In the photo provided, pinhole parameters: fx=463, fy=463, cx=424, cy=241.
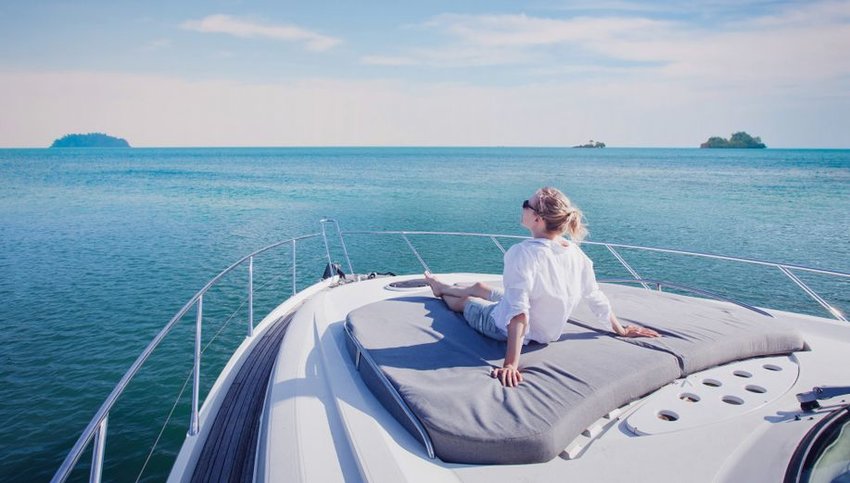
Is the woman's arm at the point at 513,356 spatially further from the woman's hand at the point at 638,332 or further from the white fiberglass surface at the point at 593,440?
the woman's hand at the point at 638,332

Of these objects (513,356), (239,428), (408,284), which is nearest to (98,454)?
(239,428)

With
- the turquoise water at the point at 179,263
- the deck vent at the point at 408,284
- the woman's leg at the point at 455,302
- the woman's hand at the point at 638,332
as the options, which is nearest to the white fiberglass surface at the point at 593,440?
the woman's hand at the point at 638,332

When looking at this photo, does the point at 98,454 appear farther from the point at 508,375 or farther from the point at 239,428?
the point at 508,375

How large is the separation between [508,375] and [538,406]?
221 mm

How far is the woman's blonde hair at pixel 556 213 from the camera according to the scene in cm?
208

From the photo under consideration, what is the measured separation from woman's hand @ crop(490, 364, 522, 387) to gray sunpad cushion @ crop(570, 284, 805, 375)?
72 centimetres

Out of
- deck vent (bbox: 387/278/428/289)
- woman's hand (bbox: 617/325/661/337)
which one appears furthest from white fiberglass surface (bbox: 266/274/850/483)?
deck vent (bbox: 387/278/428/289)

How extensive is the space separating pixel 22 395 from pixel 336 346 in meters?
5.20

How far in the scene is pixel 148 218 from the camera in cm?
1752

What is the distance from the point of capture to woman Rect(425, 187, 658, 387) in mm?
1985

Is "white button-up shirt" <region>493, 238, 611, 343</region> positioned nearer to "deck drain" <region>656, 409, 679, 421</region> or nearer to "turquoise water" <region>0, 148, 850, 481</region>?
"deck drain" <region>656, 409, 679, 421</region>

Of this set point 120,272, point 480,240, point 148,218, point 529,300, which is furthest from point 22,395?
point 148,218

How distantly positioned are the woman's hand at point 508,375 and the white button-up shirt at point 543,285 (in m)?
0.21

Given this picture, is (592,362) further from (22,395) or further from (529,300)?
(22,395)
